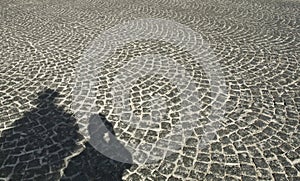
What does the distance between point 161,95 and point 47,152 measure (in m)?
2.78

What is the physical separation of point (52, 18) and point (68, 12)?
101 centimetres

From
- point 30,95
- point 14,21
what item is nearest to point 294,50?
point 30,95

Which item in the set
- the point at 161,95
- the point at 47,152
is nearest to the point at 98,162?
the point at 47,152

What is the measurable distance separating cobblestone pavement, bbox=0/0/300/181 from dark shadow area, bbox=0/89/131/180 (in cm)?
2

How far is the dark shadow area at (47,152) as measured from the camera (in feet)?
14.4

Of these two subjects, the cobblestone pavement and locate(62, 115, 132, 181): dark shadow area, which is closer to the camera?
locate(62, 115, 132, 181): dark shadow area

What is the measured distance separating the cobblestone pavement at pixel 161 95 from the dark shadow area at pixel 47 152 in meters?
0.02

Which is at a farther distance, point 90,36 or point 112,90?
point 90,36

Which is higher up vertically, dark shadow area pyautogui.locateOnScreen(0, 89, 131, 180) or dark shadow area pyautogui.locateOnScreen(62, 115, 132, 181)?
dark shadow area pyautogui.locateOnScreen(0, 89, 131, 180)

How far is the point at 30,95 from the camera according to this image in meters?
6.32

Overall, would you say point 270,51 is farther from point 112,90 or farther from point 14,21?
point 14,21

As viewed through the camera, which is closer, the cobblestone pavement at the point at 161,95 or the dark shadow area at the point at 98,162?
the dark shadow area at the point at 98,162

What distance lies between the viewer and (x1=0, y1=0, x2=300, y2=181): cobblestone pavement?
177 inches

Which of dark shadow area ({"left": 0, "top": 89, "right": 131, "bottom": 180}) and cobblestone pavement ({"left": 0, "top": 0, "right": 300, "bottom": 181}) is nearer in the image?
dark shadow area ({"left": 0, "top": 89, "right": 131, "bottom": 180})
